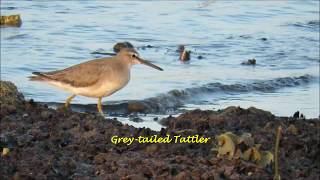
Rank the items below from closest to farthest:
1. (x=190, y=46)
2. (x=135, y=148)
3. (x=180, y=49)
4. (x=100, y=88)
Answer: (x=135, y=148)
(x=100, y=88)
(x=180, y=49)
(x=190, y=46)

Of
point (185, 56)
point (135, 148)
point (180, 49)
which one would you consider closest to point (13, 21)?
point (180, 49)

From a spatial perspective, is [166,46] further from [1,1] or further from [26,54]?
[1,1]

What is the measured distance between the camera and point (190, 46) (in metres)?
13.5

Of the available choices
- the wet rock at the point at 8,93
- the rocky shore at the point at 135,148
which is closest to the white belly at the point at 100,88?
the rocky shore at the point at 135,148

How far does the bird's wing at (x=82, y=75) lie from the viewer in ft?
27.1

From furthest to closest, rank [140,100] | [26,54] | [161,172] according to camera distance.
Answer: [26,54], [140,100], [161,172]

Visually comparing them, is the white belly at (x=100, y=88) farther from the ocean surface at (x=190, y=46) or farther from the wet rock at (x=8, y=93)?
the ocean surface at (x=190, y=46)

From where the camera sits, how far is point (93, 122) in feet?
24.9

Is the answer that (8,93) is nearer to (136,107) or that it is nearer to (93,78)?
(93,78)

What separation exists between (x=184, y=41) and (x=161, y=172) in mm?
7813

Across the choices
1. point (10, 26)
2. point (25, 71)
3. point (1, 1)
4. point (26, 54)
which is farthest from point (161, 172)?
point (1, 1)

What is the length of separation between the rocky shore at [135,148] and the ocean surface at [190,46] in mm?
2048

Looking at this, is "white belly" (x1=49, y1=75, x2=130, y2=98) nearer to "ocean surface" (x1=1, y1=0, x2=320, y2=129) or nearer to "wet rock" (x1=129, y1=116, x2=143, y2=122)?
"wet rock" (x1=129, y1=116, x2=143, y2=122)

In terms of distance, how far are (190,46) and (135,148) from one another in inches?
267
